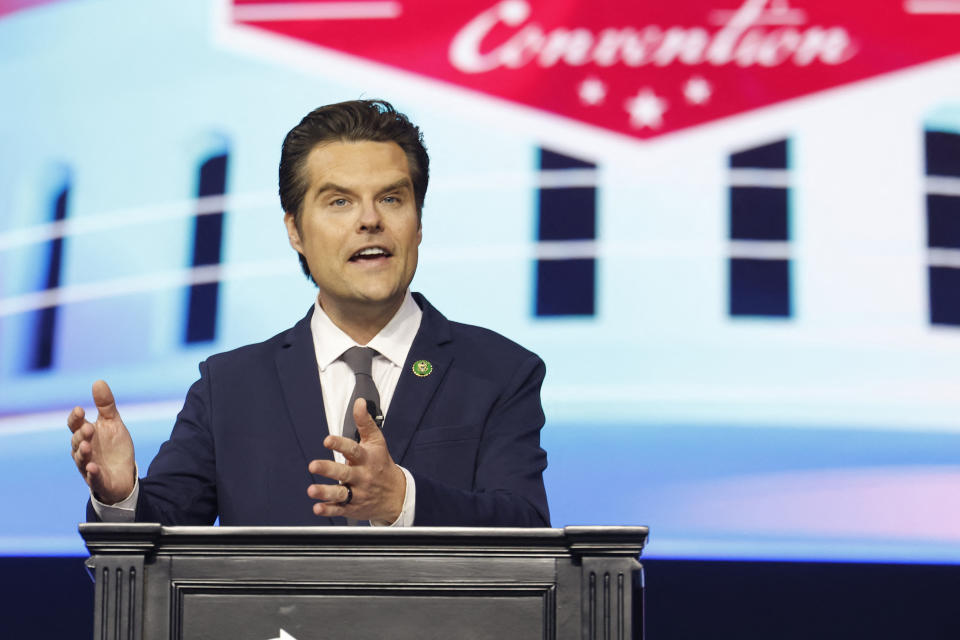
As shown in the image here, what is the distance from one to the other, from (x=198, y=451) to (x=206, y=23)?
1612 mm

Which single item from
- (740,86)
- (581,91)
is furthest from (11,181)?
(740,86)

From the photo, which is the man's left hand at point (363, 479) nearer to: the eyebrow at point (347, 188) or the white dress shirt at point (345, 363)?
the white dress shirt at point (345, 363)

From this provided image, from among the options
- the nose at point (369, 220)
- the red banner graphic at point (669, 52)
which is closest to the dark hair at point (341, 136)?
the nose at point (369, 220)

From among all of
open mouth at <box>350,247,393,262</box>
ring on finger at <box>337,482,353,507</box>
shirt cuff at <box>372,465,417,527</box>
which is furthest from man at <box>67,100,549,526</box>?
ring on finger at <box>337,482,353,507</box>

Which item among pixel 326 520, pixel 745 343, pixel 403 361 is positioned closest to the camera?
pixel 326 520

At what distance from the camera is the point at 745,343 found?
2.71 metres

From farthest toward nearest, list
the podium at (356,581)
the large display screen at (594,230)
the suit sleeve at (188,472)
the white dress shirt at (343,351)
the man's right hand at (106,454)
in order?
the large display screen at (594,230) → the white dress shirt at (343,351) → the suit sleeve at (188,472) → the man's right hand at (106,454) → the podium at (356,581)

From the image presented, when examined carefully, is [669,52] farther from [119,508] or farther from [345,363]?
[119,508]

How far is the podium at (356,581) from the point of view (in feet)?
3.83

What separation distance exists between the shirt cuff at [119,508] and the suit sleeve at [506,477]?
355mm

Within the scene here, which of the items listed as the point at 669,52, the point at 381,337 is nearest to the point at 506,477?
the point at 381,337

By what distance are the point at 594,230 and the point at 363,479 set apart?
5.47 feet

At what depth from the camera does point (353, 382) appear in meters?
1.78

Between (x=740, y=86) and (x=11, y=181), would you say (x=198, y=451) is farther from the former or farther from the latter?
(x=740, y=86)
